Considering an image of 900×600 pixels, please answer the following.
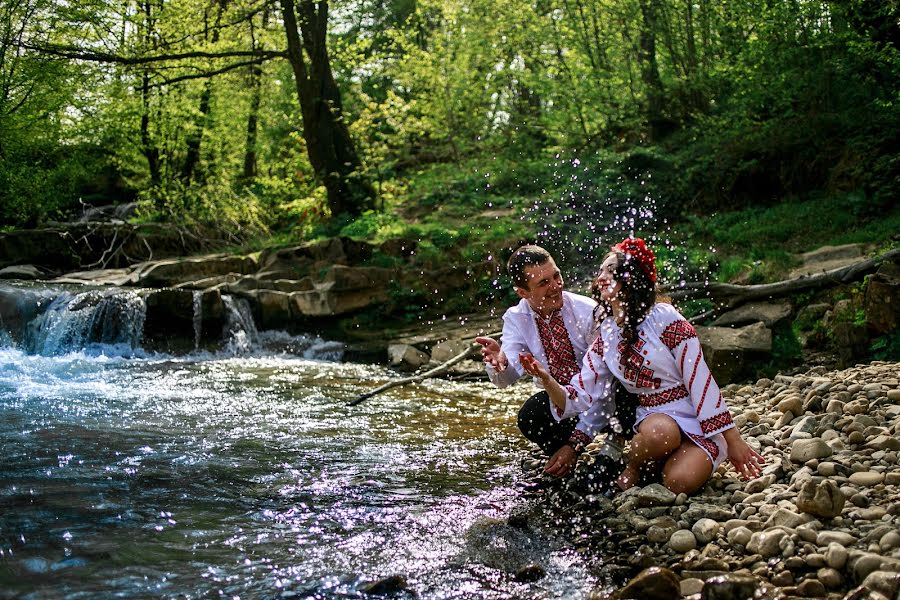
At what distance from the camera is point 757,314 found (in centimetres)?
848

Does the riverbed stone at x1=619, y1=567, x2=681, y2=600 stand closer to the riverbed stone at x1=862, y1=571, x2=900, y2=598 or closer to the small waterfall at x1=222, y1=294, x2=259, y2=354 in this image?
the riverbed stone at x1=862, y1=571, x2=900, y2=598

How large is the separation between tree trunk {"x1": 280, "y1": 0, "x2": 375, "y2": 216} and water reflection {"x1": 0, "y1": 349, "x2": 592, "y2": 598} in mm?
9183

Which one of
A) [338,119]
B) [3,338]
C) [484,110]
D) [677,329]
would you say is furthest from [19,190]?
[677,329]

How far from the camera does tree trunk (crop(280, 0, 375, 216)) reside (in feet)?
55.6

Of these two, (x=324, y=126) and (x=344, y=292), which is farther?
(x=324, y=126)

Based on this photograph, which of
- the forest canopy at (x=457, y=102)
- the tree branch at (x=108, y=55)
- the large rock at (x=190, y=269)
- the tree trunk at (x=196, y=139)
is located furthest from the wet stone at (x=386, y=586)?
the tree trunk at (x=196, y=139)

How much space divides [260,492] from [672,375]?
9.16 feet

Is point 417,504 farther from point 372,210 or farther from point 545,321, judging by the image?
point 372,210

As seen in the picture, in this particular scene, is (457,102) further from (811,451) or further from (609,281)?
(811,451)

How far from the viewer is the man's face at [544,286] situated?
4867 millimetres

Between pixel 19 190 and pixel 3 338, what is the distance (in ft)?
20.6

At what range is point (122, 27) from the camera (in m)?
18.5

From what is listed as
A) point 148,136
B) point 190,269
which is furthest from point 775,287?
point 148,136

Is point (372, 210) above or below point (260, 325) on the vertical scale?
above
